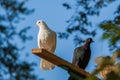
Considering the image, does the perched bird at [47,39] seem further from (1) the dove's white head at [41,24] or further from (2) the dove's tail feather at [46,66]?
(2) the dove's tail feather at [46,66]

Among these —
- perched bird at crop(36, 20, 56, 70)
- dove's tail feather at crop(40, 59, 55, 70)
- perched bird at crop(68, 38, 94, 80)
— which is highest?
perched bird at crop(68, 38, 94, 80)

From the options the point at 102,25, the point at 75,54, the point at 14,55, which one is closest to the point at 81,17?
the point at 14,55

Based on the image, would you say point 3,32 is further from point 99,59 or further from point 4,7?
point 99,59

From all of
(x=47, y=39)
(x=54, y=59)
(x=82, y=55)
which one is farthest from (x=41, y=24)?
(x=54, y=59)

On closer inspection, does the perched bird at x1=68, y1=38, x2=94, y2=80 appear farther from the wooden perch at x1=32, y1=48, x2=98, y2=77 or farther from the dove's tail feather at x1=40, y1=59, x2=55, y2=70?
the wooden perch at x1=32, y1=48, x2=98, y2=77

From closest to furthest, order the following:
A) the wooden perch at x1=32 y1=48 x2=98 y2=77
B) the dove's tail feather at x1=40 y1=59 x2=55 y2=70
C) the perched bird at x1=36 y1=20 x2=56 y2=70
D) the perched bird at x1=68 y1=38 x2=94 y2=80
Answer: the wooden perch at x1=32 y1=48 x2=98 y2=77, the dove's tail feather at x1=40 y1=59 x2=55 y2=70, the perched bird at x1=36 y1=20 x2=56 y2=70, the perched bird at x1=68 y1=38 x2=94 y2=80

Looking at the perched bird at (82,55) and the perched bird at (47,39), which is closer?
the perched bird at (47,39)

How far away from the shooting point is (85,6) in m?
6.86

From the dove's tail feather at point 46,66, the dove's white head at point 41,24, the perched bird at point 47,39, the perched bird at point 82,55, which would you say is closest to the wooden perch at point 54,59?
the dove's tail feather at point 46,66

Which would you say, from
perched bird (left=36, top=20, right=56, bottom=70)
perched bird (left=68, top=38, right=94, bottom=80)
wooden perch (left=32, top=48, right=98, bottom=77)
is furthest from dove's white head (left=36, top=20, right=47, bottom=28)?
wooden perch (left=32, top=48, right=98, bottom=77)

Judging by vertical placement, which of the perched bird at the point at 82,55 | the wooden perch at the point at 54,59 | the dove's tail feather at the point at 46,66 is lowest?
the wooden perch at the point at 54,59

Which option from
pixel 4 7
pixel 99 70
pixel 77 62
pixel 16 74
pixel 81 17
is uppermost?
pixel 4 7

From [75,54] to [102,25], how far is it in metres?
3.90

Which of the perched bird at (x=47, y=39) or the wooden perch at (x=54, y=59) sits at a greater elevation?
the perched bird at (x=47, y=39)
